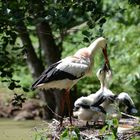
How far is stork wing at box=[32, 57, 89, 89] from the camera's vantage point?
7.03 m

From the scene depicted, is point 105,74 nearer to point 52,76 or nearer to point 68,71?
point 68,71

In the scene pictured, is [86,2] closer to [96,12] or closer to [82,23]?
[96,12]

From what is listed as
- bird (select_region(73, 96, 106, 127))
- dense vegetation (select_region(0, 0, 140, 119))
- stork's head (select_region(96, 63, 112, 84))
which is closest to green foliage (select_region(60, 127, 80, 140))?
dense vegetation (select_region(0, 0, 140, 119))

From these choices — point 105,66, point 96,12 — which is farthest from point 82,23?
point 96,12

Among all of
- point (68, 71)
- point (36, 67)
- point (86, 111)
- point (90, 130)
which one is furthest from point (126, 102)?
point (36, 67)

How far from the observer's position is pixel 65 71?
7.14m

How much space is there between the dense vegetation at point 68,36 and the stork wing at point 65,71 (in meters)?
0.27

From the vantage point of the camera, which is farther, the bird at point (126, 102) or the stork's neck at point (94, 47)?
the bird at point (126, 102)

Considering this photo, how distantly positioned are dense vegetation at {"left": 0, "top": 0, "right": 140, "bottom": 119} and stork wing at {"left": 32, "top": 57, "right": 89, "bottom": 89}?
0.27m

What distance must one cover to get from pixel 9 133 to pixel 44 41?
6.81 ft

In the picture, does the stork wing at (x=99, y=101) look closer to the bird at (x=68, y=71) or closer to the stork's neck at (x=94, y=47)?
the bird at (x=68, y=71)

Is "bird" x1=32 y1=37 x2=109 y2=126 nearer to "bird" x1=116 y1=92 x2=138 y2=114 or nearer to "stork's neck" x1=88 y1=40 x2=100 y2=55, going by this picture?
"stork's neck" x1=88 y1=40 x2=100 y2=55

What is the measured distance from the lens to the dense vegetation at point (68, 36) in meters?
6.34

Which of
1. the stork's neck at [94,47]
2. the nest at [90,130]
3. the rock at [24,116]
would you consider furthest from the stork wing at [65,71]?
the rock at [24,116]
